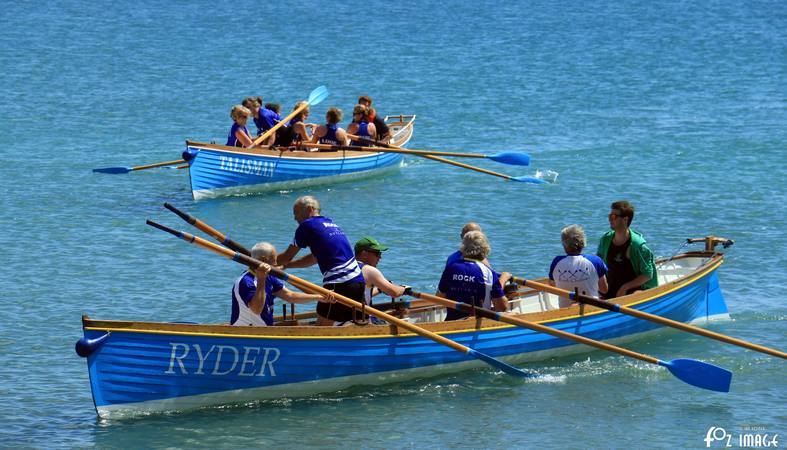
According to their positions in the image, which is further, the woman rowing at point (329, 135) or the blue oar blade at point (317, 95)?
the blue oar blade at point (317, 95)

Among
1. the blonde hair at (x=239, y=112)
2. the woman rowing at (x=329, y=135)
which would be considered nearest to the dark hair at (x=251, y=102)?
the blonde hair at (x=239, y=112)

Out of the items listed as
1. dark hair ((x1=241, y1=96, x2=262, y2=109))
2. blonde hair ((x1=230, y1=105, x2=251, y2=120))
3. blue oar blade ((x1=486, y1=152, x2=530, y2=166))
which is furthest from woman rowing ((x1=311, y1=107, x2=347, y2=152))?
blue oar blade ((x1=486, y1=152, x2=530, y2=166))

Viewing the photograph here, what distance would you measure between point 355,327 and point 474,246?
5.30 feet

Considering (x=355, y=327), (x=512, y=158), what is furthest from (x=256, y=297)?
(x=512, y=158)

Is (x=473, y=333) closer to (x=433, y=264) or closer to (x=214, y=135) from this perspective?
(x=433, y=264)

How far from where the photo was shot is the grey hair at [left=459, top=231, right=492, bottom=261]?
1460cm

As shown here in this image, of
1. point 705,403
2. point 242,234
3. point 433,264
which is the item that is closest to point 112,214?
point 242,234

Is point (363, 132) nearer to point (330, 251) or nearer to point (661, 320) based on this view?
point (661, 320)

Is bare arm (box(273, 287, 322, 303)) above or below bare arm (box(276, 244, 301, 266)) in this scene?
below

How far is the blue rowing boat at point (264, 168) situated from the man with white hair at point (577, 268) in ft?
34.2

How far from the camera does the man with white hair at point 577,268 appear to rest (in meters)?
15.3

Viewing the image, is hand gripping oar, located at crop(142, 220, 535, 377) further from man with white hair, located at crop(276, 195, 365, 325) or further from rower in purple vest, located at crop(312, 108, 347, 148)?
rower in purple vest, located at crop(312, 108, 347, 148)

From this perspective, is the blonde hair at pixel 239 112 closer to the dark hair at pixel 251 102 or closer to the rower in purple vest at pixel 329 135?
the dark hair at pixel 251 102

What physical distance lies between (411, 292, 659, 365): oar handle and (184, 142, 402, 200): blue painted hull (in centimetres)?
1059
